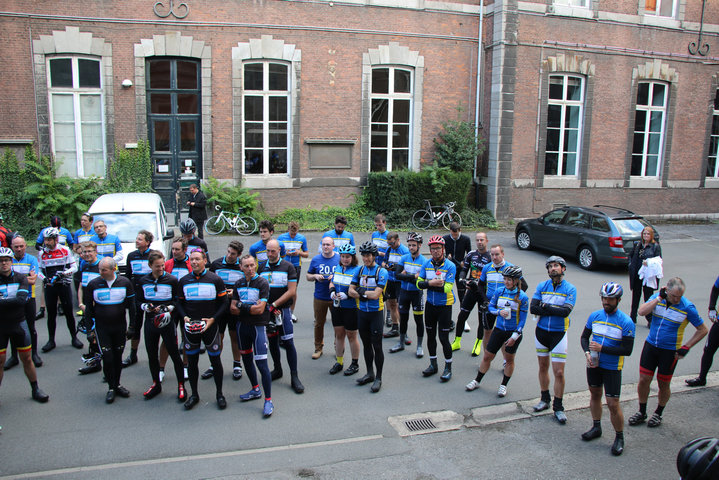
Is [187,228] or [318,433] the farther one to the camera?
[187,228]

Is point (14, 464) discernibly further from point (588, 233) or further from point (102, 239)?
point (588, 233)

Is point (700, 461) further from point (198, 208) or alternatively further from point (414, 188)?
point (414, 188)

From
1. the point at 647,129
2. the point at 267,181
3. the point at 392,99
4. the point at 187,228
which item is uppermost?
the point at 392,99

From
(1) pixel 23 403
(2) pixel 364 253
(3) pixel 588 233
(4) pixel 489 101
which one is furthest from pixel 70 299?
(4) pixel 489 101

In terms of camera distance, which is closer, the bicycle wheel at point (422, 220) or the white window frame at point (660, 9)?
the bicycle wheel at point (422, 220)

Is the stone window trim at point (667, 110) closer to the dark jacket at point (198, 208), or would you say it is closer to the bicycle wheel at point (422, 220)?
the bicycle wheel at point (422, 220)

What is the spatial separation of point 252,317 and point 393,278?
3.14m

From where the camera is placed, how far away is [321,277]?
8.27 metres

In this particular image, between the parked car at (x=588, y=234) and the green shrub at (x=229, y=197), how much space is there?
8.32m

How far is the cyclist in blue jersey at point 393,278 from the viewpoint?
9.20 meters

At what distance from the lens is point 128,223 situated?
1146 cm

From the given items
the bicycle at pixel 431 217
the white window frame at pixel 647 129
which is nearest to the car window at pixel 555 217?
the bicycle at pixel 431 217

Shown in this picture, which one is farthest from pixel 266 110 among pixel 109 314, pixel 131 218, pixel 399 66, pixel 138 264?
pixel 109 314

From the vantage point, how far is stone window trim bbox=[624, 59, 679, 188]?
851 inches
